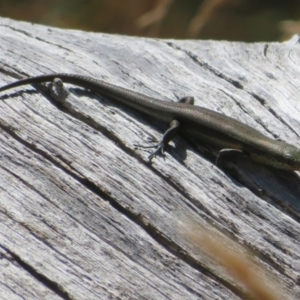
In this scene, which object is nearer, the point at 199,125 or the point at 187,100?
the point at 199,125

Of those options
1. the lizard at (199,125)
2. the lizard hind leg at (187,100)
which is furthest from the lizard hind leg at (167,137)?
the lizard hind leg at (187,100)

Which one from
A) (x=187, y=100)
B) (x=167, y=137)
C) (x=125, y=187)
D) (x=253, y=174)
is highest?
(x=187, y=100)

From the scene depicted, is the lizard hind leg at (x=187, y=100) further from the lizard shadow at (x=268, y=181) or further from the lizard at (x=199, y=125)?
the lizard shadow at (x=268, y=181)

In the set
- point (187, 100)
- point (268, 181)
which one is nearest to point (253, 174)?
point (268, 181)

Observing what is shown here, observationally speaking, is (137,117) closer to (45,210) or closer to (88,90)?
(88,90)

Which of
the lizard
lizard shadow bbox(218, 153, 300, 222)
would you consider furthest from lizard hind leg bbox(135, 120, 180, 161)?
lizard shadow bbox(218, 153, 300, 222)

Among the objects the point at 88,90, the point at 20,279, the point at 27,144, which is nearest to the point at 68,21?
the point at 88,90

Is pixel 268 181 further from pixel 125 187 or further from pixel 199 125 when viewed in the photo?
pixel 125 187
